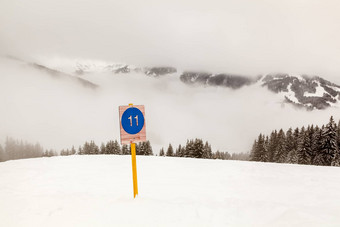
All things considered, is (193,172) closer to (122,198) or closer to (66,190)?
(122,198)

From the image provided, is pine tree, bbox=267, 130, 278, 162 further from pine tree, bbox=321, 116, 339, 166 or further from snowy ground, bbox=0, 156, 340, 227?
snowy ground, bbox=0, 156, 340, 227

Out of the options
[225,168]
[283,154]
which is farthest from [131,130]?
[283,154]

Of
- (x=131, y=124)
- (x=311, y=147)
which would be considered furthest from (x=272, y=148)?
(x=131, y=124)

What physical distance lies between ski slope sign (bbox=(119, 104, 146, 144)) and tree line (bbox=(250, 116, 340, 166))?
133 feet

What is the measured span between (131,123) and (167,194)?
3273 millimetres

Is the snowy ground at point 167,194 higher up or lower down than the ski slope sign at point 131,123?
lower down

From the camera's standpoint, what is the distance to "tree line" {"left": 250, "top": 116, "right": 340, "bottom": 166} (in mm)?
38281

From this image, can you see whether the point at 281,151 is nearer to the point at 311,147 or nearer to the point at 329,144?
the point at 311,147

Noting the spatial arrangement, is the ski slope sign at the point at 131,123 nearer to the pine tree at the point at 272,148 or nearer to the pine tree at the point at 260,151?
the pine tree at the point at 260,151

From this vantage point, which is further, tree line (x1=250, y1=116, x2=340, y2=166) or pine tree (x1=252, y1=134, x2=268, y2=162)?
pine tree (x1=252, y1=134, x2=268, y2=162)

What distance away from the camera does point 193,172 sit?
11891mm

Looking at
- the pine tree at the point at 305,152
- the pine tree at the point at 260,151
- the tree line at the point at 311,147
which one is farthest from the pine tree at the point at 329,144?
the pine tree at the point at 260,151

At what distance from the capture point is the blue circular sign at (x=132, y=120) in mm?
6434

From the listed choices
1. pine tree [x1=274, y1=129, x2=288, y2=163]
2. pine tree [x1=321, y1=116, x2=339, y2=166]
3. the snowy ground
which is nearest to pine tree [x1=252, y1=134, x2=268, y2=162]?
pine tree [x1=274, y1=129, x2=288, y2=163]
